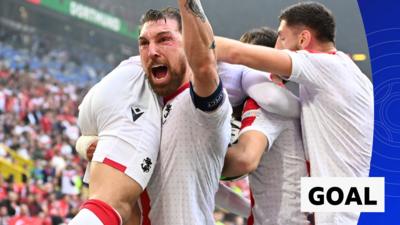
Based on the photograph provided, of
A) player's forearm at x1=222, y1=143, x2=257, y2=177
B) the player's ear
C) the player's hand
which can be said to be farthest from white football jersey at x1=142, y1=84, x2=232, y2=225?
the player's ear

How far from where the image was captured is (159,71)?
6.38 ft

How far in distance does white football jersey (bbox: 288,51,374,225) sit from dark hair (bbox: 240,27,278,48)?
26 centimetres

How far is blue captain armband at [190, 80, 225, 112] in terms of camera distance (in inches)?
68.9

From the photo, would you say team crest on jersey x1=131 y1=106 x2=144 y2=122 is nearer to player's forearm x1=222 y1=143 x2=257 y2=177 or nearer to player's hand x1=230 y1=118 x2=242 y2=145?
player's forearm x1=222 y1=143 x2=257 y2=177

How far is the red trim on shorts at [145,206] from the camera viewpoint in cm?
196

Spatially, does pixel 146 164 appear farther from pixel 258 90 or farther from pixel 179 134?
pixel 258 90

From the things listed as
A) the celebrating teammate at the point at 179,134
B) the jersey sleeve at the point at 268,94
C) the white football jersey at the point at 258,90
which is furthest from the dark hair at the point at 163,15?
the jersey sleeve at the point at 268,94

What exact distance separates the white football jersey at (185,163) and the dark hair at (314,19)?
576 mm

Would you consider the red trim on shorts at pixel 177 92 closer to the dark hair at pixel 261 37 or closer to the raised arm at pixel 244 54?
the raised arm at pixel 244 54

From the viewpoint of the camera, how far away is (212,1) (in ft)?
10.2

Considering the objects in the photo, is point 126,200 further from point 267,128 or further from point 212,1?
point 212,1

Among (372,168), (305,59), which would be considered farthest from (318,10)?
(372,168)

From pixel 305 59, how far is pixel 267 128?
0.84 feet

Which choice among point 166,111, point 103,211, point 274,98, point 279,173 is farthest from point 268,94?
point 103,211
